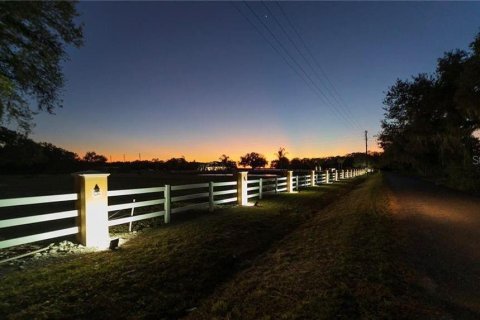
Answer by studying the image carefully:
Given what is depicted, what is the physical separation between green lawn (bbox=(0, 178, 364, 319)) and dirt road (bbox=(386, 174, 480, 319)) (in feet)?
8.69

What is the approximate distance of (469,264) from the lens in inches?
225

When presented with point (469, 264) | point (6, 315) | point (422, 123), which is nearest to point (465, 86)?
point (422, 123)

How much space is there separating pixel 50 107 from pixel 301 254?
29.8 ft

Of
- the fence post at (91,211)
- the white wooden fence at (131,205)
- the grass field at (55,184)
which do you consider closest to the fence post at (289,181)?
the white wooden fence at (131,205)

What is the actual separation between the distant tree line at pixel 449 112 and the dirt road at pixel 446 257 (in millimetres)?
12744

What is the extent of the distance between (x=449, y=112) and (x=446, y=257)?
87.2 ft

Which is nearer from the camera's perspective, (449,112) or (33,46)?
(33,46)

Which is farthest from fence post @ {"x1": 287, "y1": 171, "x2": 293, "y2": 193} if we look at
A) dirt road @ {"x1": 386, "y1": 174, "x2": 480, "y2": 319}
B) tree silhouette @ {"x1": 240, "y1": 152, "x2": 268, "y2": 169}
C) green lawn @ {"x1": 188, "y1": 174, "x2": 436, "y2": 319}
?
tree silhouette @ {"x1": 240, "y1": 152, "x2": 268, "y2": 169}

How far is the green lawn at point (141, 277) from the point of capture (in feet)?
13.5

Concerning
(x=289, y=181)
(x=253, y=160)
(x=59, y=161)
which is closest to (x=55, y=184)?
(x=289, y=181)

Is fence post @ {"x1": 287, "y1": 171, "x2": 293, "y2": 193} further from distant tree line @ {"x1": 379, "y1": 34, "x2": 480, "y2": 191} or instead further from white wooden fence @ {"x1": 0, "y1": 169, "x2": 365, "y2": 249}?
distant tree line @ {"x1": 379, "y1": 34, "x2": 480, "y2": 191}

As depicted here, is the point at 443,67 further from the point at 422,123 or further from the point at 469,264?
the point at 469,264

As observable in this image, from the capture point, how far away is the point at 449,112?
28484 mm

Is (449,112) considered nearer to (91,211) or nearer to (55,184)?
(91,211)
